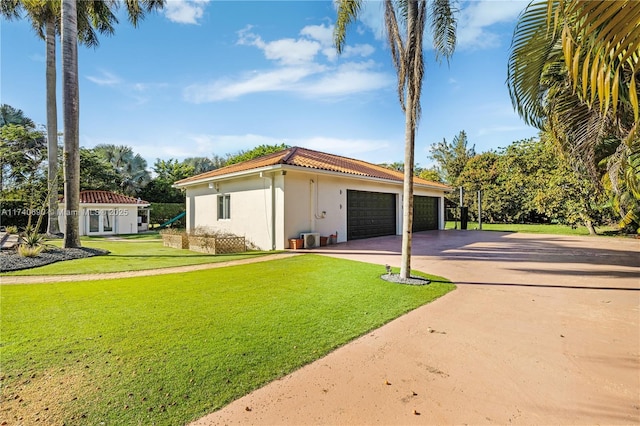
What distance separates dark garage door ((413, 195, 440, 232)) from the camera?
2097cm

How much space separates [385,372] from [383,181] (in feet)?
47.0

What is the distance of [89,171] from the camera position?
Answer: 31.8 m

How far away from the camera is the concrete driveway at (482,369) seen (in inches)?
102

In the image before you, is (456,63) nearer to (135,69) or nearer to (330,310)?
(330,310)

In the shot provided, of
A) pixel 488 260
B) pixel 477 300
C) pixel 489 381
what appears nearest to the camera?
pixel 489 381

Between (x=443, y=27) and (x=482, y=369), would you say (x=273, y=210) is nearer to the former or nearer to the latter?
(x=443, y=27)

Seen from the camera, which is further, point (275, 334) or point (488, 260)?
point (488, 260)

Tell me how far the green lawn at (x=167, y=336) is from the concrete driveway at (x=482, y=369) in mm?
349

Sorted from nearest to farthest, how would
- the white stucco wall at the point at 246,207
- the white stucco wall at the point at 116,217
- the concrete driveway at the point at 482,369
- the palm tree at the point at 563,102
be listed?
the concrete driveway at the point at 482,369 → the palm tree at the point at 563,102 → the white stucco wall at the point at 246,207 → the white stucco wall at the point at 116,217

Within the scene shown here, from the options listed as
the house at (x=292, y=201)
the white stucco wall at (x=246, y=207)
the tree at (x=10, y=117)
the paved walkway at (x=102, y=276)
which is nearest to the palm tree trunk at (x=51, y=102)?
the house at (x=292, y=201)

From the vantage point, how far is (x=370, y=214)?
56.4 ft

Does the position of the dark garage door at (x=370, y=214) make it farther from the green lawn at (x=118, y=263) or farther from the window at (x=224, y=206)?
the green lawn at (x=118, y=263)

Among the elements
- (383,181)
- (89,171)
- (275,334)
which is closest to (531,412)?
(275,334)

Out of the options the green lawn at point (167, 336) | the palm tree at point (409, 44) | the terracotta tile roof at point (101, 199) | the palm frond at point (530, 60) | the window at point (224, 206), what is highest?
the palm tree at point (409, 44)
